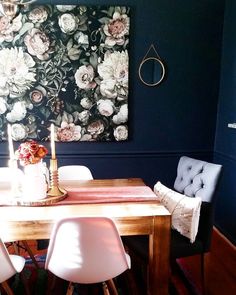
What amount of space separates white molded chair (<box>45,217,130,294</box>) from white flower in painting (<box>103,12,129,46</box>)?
2171mm

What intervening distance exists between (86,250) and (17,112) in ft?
6.66

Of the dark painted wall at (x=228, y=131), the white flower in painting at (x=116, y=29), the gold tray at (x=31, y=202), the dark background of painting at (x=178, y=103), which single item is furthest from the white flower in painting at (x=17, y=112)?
the dark painted wall at (x=228, y=131)

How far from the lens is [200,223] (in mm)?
2123

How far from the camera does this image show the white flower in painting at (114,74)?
10.2 ft

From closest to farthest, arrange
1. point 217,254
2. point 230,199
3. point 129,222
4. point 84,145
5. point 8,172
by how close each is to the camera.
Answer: point 129,222
point 8,172
point 217,254
point 230,199
point 84,145

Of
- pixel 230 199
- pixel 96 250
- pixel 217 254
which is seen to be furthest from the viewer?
pixel 230 199

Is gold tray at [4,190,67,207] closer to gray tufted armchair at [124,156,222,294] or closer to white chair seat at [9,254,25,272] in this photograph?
white chair seat at [9,254,25,272]

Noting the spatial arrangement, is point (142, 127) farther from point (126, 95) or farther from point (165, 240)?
point (165, 240)

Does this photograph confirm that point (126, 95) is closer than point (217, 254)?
No

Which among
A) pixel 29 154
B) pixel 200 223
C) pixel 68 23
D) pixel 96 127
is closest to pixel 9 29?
pixel 68 23

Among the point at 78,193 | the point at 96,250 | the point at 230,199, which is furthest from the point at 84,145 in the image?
the point at 96,250

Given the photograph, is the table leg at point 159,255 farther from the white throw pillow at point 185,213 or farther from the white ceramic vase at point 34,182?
the white ceramic vase at point 34,182

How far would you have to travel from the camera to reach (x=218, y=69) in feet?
10.8

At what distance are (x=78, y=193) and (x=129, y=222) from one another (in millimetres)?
543
